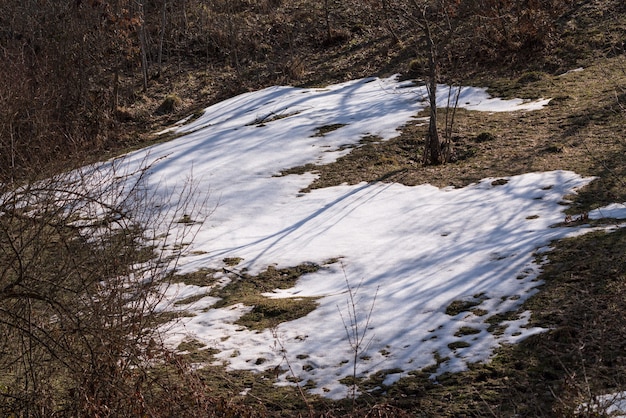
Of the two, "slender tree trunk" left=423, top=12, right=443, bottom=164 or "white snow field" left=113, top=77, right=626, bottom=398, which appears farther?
"slender tree trunk" left=423, top=12, right=443, bottom=164

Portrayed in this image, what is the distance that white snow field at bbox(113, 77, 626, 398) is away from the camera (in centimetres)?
602

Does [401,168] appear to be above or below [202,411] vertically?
below

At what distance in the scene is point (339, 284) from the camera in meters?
7.69

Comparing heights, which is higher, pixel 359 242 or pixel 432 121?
pixel 432 121

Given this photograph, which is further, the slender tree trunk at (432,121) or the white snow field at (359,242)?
the slender tree trunk at (432,121)

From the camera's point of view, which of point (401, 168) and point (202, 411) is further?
point (401, 168)

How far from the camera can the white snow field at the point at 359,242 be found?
6.02 meters

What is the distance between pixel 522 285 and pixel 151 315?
3.51 metres

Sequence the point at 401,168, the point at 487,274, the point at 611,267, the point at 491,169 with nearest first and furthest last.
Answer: the point at 611,267 < the point at 487,274 < the point at 491,169 < the point at 401,168

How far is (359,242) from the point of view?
8891 millimetres

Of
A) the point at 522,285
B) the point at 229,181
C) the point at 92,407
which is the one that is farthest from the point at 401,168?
the point at 92,407

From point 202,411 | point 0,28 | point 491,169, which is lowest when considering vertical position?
point 491,169

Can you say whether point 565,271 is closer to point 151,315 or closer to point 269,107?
point 151,315

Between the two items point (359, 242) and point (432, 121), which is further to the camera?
point (432, 121)
